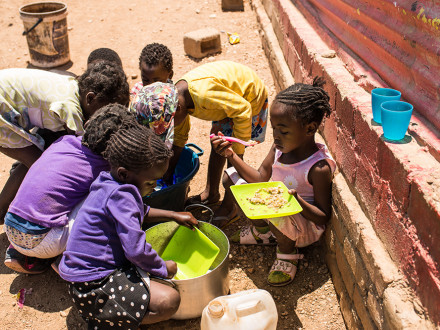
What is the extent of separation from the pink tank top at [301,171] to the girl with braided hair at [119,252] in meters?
0.81

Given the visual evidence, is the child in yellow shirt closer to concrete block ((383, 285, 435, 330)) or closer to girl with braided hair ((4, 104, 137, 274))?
girl with braided hair ((4, 104, 137, 274))

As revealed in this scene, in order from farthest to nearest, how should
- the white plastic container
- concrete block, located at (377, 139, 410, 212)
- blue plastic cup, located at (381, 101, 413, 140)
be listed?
1. the white plastic container
2. blue plastic cup, located at (381, 101, 413, 140)
3. concrete block, located at (377, 139, 410, 212)

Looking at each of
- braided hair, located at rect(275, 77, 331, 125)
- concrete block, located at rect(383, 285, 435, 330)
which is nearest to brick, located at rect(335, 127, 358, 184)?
braided hair, located at rect(275, 77, 331, 125)

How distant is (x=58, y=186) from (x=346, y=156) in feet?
5.45

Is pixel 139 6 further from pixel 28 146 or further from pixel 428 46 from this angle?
pixel 428 46

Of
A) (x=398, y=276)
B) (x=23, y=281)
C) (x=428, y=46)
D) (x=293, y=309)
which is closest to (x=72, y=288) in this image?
(x=23, y=281)

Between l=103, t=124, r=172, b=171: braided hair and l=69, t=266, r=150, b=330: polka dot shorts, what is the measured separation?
0.56 m

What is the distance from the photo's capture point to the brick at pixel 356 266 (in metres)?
2.18

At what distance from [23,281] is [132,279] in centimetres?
109

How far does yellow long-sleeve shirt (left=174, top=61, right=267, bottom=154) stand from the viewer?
9.68ft

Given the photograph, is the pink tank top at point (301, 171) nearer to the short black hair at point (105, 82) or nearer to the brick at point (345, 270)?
the brick at point (345, 270)

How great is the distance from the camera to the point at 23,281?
2939 millimetres

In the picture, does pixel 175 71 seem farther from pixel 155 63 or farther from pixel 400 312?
pixel 400 312

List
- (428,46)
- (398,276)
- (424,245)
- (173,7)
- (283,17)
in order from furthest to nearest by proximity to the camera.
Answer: (173,7) → (283,17) → (428,46) → (398,276) → (424,245)
